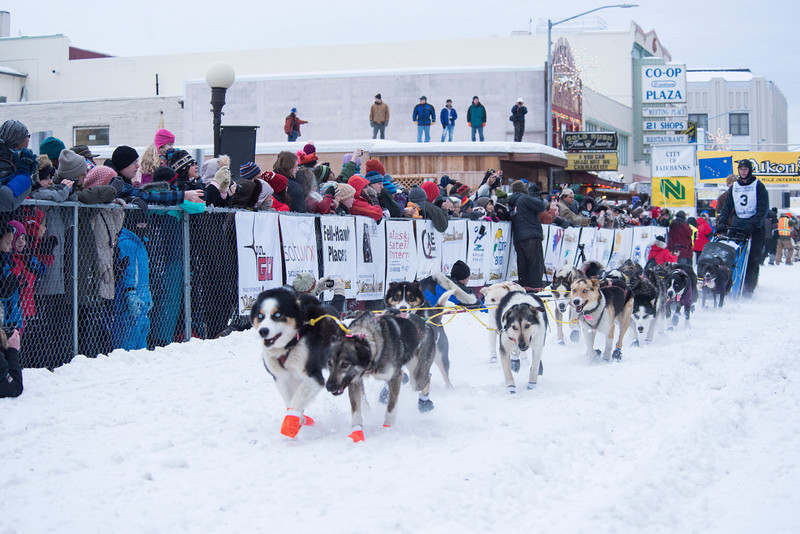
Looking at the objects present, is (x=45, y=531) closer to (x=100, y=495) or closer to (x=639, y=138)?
(x=100, y=495)

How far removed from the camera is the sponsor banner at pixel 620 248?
1958 cm

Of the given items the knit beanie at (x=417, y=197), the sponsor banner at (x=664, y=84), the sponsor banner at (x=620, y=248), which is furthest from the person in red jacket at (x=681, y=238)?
the sponsor banner at (x=664, y=84)

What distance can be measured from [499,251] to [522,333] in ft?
24.2

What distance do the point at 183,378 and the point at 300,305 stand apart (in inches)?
76.4

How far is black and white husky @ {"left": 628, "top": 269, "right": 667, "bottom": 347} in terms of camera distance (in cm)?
1003

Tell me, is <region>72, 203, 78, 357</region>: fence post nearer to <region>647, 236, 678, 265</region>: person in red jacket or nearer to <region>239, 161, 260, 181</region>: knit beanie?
<region>239, 161, 260, 181</region>: knit beanie

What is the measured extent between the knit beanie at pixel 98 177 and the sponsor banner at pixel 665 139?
3851cm

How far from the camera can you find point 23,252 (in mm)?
6371

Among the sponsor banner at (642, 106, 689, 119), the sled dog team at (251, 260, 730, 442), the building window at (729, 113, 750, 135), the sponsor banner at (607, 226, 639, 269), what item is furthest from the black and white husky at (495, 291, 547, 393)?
the building window at (729, 113, 750, 135)

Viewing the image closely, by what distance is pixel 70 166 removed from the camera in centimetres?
722

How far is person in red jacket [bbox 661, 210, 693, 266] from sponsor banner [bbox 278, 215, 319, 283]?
10936 mm

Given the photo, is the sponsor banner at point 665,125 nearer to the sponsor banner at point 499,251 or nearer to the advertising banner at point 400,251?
the sponsor banner at point 499,251

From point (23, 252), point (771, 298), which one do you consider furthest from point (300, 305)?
point (771, 298)

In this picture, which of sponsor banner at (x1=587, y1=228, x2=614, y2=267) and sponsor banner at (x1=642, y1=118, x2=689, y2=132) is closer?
sponsor banner at (x1=587, y1=228, x2=614, y2=267)
